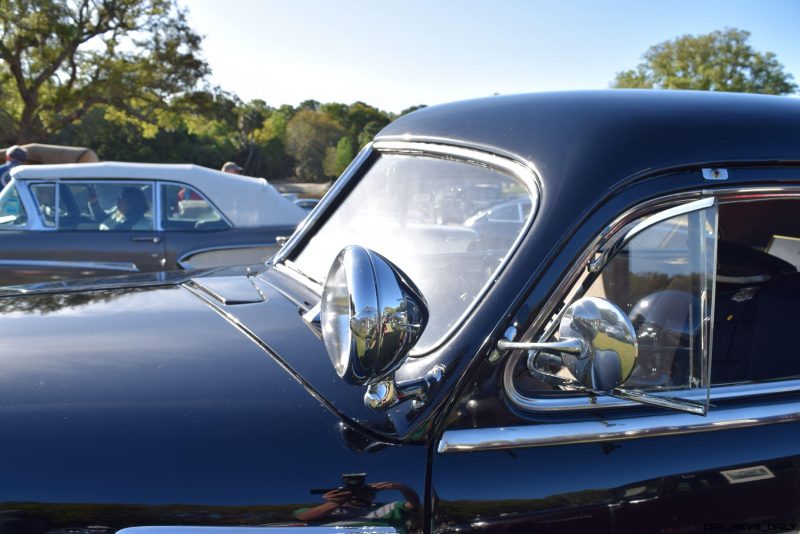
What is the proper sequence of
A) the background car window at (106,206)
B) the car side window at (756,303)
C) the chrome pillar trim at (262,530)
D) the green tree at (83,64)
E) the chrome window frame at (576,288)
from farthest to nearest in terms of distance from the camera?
the green tree at (83,64)
the background car window at (106,206)
the car side window at (756,303)
the chrome window frame at (576,288)
the chrome pillar trim at (262,530)

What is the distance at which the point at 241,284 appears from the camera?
2.28 m

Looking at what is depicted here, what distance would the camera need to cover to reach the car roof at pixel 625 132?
1.49 m

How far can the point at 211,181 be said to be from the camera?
6.38 m

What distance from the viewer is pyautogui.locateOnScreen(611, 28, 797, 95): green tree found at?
29.5 m

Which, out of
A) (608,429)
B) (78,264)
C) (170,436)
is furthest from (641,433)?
(78,264)

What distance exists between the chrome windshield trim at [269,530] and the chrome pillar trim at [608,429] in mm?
→ 195

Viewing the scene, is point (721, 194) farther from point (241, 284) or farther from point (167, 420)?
point (241, 284)

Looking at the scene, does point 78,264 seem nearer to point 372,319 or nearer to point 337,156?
point 372,319

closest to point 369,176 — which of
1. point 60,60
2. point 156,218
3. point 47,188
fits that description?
point 156,218

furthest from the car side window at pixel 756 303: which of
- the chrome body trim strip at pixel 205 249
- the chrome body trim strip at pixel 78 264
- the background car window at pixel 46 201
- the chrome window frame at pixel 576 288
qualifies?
the background car window at pixel 46 201

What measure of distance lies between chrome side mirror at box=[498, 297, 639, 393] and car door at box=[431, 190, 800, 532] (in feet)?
0.20

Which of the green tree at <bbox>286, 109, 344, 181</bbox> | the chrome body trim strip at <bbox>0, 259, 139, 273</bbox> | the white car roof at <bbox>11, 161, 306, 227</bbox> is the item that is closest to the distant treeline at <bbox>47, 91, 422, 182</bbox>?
the green tree at <bbox>286, 109, 344, 181</bbox>

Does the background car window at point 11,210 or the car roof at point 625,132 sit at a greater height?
the car roof at point 625,132

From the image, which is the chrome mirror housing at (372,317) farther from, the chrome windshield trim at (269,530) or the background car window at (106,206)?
the background car window at (106,206)
